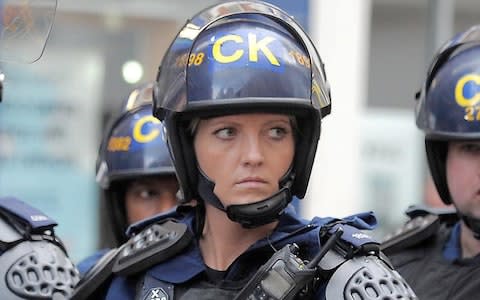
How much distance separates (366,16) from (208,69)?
Answer: 19.3 feet

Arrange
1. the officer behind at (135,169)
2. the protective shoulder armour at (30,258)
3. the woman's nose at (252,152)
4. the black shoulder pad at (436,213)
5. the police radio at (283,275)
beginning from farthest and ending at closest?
the officer behind at (135,169)
the black shoulder pad at (436,213)
the protective shoulder armour at (30,258)
the woman's nose at (252,152)
the police radio at (283,275)

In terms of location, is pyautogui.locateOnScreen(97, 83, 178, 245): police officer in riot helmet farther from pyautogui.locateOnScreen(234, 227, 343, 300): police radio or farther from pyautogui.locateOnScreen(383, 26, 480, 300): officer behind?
pyautogui.locateOnScreen(234, 227, 343, 300): police radio

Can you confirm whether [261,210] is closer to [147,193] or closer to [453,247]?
[453,247]

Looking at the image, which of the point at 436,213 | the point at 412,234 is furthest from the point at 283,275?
the point at 436,213

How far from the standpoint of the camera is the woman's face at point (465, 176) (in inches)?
137

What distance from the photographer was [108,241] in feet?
23.7

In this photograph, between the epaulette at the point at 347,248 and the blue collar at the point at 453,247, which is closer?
the epaulette at the point at 347,248

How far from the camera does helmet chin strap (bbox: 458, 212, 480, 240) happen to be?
137 inches

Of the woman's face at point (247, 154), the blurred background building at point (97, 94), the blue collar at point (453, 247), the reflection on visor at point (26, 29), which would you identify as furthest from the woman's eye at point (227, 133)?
the blurred background building at point (97, 94)

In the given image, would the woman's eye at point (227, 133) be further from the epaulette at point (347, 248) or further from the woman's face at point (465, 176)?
the woman's face at point (465, 176)

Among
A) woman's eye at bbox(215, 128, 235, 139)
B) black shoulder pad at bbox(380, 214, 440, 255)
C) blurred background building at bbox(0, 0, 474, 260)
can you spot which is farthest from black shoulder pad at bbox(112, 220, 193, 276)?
blurred background building at bbox(0, 0, 474, 260)

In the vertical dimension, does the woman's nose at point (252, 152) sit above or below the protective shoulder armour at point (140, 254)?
above

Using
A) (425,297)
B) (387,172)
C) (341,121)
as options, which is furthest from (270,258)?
(387,172)

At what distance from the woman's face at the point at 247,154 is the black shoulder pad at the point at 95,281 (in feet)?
1.30
